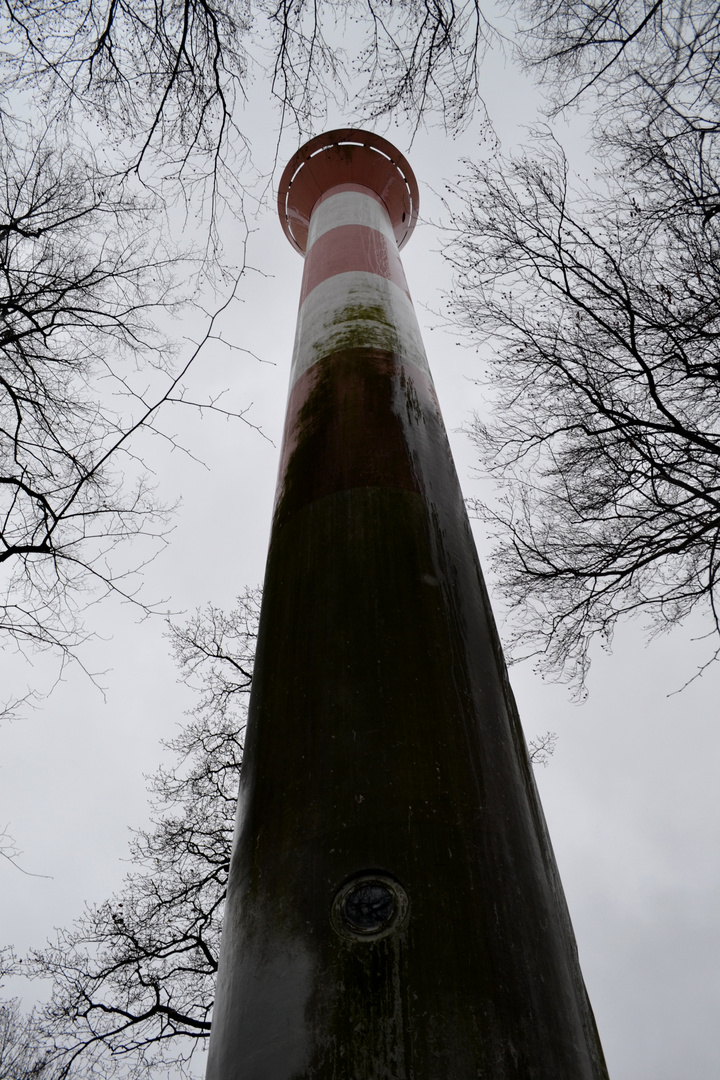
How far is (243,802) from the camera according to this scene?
7.96 ft

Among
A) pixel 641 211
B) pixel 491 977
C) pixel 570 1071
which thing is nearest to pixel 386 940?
pixel 491 977

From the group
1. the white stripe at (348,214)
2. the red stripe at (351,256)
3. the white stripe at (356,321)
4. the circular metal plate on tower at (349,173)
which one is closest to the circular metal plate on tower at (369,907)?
the white stripe at (356,321)

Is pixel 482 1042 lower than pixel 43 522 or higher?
lower

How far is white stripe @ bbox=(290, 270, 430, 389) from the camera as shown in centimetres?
411

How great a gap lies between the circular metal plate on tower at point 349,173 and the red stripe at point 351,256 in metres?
1.99

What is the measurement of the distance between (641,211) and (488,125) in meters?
2.17

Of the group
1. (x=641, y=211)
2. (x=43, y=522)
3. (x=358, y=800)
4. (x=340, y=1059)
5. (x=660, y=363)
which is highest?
(x=641, y=211)

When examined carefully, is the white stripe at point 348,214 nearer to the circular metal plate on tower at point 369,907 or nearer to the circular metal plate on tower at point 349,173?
the circular metal plate on tower at point 349,173

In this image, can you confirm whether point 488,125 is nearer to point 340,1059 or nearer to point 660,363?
point 660,363

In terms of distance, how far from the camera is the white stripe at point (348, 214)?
6.50 metres

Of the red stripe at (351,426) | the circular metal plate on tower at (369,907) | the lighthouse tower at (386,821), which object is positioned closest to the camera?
the lighthouse tower at (386,821)

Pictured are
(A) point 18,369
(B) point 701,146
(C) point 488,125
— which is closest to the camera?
(C) point 488,125

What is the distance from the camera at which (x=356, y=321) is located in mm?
4250

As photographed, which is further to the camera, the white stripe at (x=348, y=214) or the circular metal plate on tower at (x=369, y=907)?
the white stripe at (x=348, y=214)
